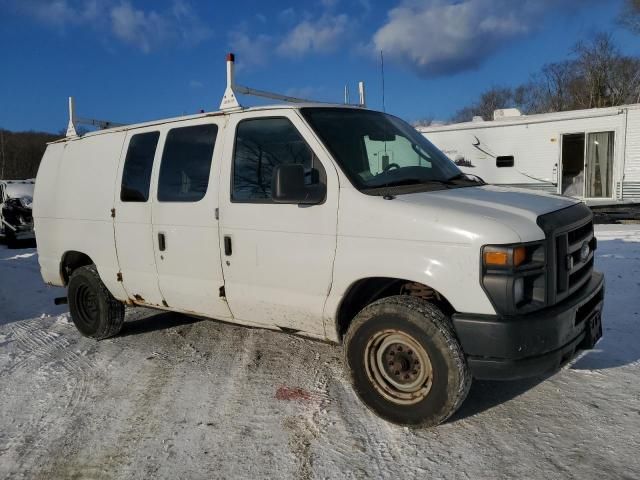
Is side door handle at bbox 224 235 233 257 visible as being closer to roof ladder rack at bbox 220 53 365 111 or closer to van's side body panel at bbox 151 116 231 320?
van's side body panel at bbox 151 116 231 320

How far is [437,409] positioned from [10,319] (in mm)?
5521

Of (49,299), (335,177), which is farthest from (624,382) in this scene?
(49,299)

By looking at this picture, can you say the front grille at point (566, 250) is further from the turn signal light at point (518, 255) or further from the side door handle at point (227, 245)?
the side door handle at point (227, 245)

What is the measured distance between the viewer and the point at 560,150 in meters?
14.0

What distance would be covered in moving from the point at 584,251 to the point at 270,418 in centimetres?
247

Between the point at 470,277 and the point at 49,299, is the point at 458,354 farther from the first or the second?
the point at 49,299

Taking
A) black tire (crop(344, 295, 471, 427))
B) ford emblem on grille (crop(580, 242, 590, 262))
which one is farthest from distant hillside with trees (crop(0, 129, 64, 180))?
ford emblem on grille (crop(580, 242, 590, 262))

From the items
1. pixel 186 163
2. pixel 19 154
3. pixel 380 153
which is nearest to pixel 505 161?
pixel 380 153

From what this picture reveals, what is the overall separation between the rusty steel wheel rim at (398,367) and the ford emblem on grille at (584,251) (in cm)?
131

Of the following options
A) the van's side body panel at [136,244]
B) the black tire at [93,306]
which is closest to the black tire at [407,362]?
the van's side body panel at [136,244]

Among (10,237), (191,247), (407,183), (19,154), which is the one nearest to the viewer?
(407,183)

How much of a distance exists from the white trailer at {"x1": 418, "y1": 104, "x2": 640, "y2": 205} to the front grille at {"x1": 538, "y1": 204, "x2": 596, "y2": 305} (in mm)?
11114

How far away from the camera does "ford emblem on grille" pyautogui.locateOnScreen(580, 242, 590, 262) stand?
3637mm

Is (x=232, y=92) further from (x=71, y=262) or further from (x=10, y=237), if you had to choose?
(x=10, y=237)
